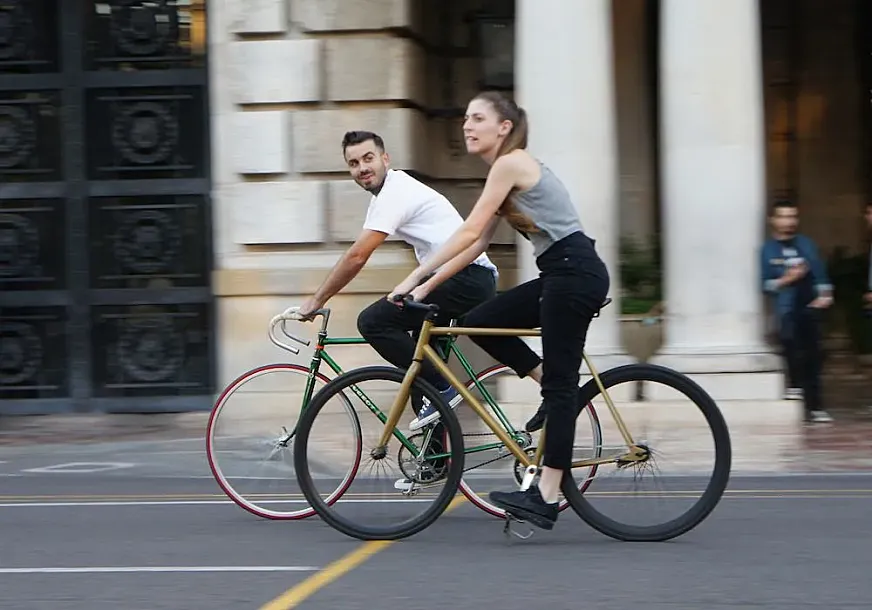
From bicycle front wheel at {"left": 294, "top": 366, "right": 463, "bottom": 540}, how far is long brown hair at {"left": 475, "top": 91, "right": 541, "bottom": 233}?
81cm

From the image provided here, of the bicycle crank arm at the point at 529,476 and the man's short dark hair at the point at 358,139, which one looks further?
the man's short dark hair at the point at 358,139

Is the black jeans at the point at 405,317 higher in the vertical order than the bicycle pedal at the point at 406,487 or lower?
higher

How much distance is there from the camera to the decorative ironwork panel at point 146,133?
12883mm

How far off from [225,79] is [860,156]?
7.08 metres

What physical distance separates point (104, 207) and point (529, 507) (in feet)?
25.3

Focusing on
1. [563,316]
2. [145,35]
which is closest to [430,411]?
[563,316]

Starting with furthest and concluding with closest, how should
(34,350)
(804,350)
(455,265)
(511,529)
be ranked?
(34,350) → (804,350) → (511,529) → (455,265)

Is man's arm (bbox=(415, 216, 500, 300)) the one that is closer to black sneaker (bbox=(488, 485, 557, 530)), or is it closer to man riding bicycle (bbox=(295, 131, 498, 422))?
man riding bicycle (bbox=(295, 131, 498, 422))

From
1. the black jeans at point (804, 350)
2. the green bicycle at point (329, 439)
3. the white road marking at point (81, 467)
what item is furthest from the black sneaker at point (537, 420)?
the black jeans at point (804, 350)

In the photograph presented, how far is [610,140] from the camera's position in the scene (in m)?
11.2

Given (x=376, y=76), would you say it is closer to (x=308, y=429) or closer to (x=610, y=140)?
Result: (x=610, y=140)

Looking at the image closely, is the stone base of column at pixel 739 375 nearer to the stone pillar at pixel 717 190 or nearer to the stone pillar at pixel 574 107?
the stone pillar at pixel 717 190

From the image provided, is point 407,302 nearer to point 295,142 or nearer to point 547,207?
point 547,207

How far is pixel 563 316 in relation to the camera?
20.3 feet
